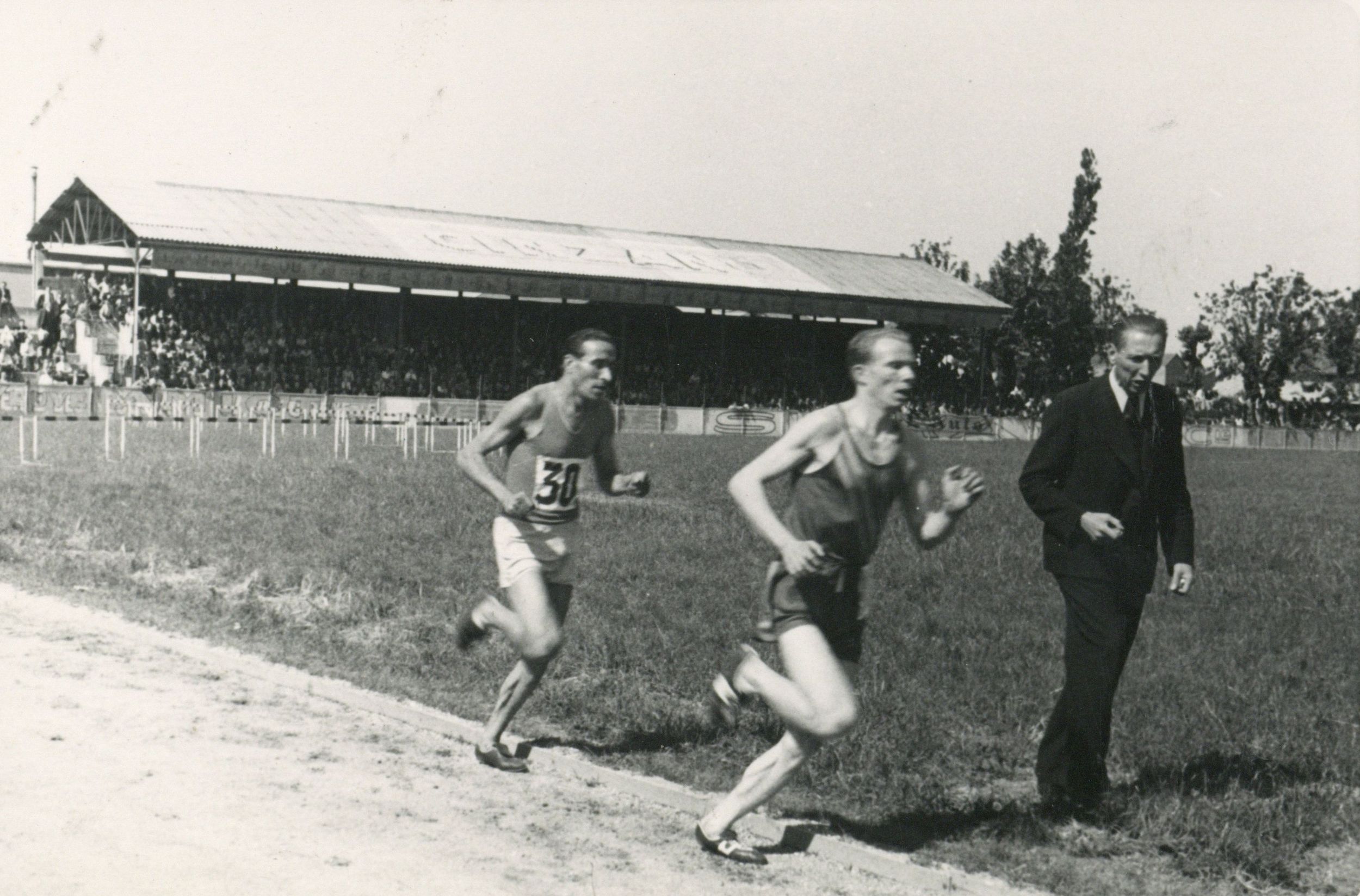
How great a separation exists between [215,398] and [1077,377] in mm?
40712

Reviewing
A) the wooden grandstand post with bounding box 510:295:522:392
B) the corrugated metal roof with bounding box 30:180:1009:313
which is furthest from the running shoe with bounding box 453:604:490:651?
the wooden grandstand post with bounding box 510:295:522:392

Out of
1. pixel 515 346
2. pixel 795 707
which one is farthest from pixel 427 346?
pixel 795 707

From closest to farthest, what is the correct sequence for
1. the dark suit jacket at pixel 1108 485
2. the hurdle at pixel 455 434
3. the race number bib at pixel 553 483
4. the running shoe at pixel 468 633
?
the dark suit jacket at pixel 1108 485 → the race number bib at pixel 553 483 → the running shoe at pixel 468 633 → the hurdle at pixel 455 434

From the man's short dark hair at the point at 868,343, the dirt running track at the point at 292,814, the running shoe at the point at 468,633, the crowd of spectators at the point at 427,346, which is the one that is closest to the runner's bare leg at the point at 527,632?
the running shoe at the point at 468,633

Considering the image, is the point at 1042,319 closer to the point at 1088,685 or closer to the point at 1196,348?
the point at 1196,348

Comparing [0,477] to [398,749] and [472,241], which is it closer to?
[398,749]

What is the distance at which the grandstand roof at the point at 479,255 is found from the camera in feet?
142

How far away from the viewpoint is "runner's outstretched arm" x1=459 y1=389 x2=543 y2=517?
22.3 ft

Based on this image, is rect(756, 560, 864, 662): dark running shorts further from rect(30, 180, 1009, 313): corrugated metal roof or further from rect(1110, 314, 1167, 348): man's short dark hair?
rect(30, 180, 1009, 313): corrugated metal roof

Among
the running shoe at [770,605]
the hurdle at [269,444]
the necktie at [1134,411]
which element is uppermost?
the necktie at [1134,411]

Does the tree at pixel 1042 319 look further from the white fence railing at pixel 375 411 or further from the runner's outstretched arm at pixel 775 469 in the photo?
the runner's outstretched arm at pixel 775 469

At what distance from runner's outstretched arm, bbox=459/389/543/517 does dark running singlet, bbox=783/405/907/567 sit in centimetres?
179

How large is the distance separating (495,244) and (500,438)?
44982 millimetres

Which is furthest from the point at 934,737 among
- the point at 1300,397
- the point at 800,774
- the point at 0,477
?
the point at 1300,397
